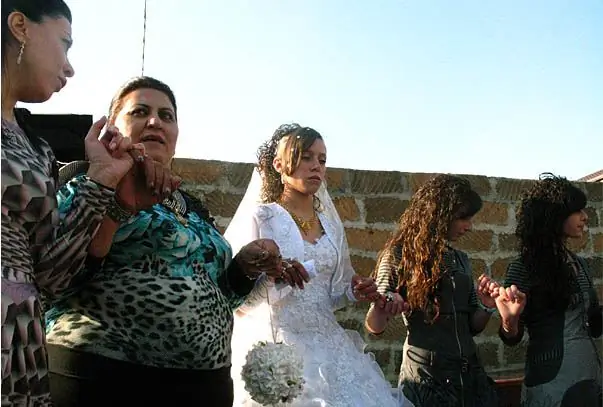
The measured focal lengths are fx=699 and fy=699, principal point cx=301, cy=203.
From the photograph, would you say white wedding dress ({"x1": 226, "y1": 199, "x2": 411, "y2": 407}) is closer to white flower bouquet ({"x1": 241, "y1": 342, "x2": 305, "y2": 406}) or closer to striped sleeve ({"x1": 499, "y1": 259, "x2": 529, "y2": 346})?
white flower bouquet ({"x1": 241, "y1": 342, "x2": 305, "y2": 406})

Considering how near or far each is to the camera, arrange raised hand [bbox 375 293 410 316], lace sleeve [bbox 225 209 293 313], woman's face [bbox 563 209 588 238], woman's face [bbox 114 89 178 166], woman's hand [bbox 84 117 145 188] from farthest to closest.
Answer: woman's face [bbox 563 209 588 238] < raised hand [bbox 375 293 410 316] < lace sleeve [bbox 225 209 293 313] < woman's face [bbox 114 89 178 166] < woman's hand [bbox 84 117 145 188]

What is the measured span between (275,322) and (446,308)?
84cm

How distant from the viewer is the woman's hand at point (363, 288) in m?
2.92

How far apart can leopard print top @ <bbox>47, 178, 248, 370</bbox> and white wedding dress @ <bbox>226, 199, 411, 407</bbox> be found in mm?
730

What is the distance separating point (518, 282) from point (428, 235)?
550mm

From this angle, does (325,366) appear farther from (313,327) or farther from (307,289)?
(307,289)

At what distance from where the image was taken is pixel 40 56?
1494mm

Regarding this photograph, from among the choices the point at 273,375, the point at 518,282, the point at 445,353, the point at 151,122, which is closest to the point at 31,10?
the point at 151,122

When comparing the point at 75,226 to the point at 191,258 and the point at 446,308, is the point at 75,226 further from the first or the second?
the point at 446,308

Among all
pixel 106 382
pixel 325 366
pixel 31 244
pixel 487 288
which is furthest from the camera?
pixel 487 288

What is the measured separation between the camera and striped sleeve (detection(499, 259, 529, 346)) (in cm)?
348

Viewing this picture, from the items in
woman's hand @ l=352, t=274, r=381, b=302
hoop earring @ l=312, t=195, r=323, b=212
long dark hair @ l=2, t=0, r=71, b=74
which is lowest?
woman's hand @ l=352, t=274, r=381, b=302

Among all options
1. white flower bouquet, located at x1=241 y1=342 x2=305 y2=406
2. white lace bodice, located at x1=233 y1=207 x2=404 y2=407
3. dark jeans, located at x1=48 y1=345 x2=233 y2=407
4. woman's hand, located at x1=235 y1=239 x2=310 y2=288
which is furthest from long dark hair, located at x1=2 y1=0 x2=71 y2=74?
white lace bodice, located at x1=233 y1=207 x2=404 y2=407

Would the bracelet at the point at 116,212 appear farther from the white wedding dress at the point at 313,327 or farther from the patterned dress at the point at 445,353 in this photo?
the patterned dress at the point at 445,353
